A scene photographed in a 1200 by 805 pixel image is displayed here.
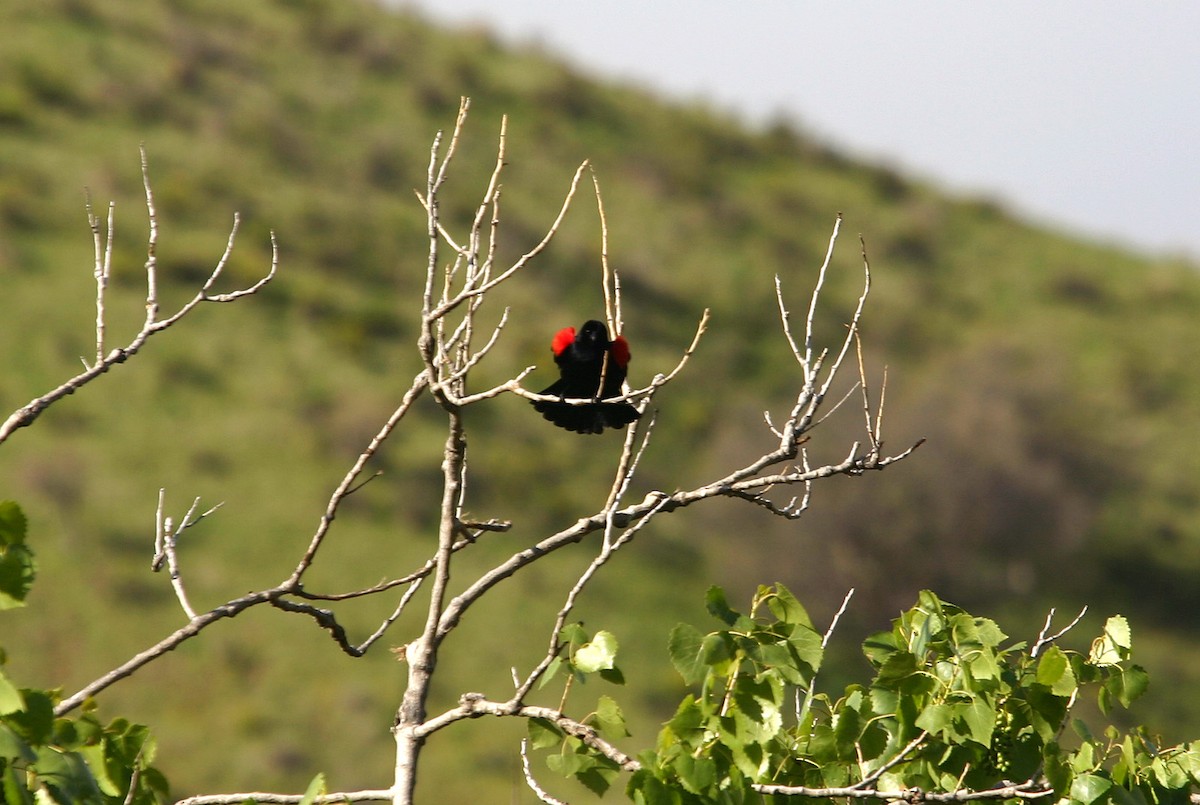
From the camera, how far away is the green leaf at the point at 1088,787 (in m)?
2.98

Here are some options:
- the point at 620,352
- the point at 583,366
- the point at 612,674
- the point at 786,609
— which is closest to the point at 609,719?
the point at 612,674

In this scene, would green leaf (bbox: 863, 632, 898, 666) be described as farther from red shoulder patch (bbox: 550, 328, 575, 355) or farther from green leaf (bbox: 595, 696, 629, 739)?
red shoulder patch (bbox: 550, 328, 575, 355)

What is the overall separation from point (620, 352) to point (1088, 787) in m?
1.99

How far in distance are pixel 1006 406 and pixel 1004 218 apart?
14.3 m

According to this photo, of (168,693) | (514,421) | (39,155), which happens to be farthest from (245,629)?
(39,155)

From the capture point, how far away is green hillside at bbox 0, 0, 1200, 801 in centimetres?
2406

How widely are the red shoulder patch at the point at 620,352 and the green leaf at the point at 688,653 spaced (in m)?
1.31

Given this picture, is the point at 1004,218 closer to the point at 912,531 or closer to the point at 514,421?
the point at 912,531

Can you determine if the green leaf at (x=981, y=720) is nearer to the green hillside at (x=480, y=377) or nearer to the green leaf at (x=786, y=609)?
the green leaf at (x=786, y=609)

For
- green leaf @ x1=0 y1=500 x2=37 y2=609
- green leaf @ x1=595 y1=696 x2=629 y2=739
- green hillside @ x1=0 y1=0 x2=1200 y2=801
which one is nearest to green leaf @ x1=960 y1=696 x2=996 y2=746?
green leaf @ x1=595 y1=696 x2=629 y2=739

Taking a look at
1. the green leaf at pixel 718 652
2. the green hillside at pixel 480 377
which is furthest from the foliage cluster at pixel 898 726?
the green hillside at pixel 480 377

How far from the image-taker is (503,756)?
22.7 metres

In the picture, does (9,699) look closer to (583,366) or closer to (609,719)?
(609,719)

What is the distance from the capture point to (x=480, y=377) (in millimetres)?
28438
